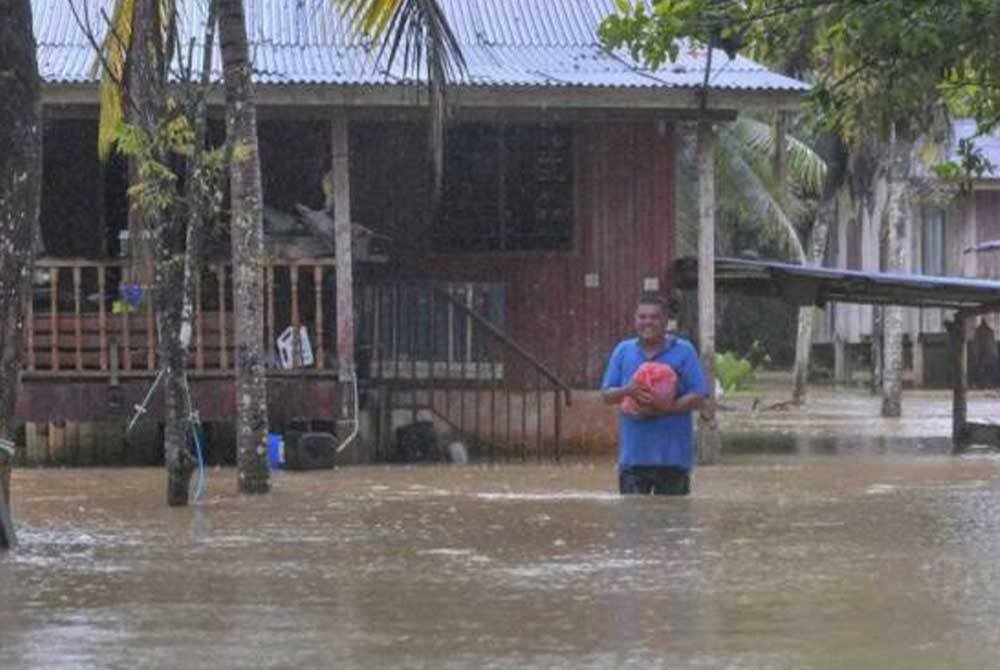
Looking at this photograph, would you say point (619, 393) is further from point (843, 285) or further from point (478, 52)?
point (843, 285)

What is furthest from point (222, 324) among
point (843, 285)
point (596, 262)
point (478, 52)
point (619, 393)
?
point (619, 393)

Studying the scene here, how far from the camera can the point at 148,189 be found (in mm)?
12359

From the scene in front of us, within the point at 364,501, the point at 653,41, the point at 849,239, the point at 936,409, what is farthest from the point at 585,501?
the point at 849,239

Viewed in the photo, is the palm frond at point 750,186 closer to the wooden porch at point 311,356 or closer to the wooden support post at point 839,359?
the wooden support post at point 839,359

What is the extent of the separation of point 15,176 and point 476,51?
877cm

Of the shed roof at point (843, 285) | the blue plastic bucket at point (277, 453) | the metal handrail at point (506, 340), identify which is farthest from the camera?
the shed roof at point (843, 285)

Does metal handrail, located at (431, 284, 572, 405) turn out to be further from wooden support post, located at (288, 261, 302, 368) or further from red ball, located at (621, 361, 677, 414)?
red ball, located at (621, 361, 677, 414)

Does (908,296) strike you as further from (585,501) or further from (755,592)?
(755,592)

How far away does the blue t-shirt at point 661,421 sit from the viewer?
11.6 meters

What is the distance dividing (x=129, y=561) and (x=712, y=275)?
9337 mm

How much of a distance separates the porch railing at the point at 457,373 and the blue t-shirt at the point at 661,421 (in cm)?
652

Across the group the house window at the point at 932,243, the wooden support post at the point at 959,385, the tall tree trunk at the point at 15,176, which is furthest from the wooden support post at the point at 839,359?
the tall tree trunk at the point at 15,176

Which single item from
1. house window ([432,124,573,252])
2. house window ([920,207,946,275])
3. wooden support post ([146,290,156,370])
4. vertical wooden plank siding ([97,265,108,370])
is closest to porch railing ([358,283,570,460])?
house window ([432,124,573,252])

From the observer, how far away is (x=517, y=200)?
19.7m
